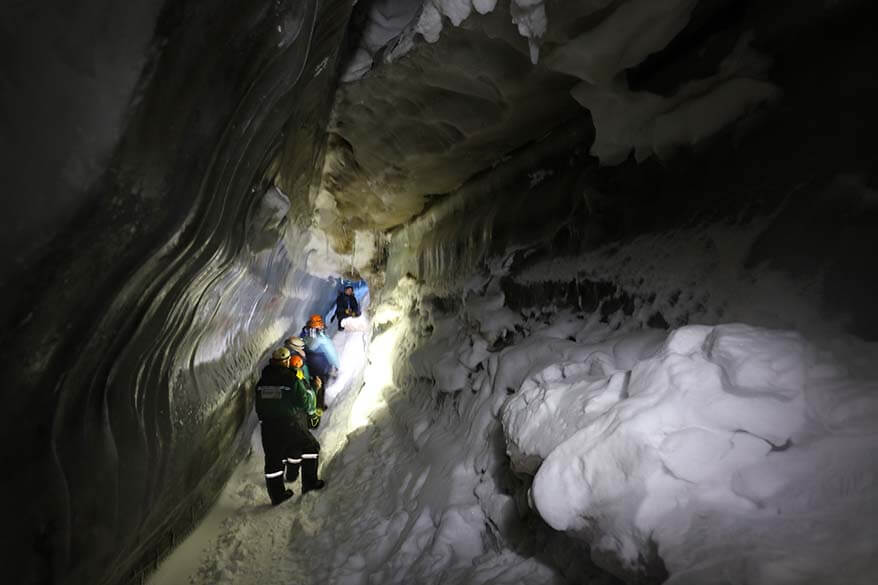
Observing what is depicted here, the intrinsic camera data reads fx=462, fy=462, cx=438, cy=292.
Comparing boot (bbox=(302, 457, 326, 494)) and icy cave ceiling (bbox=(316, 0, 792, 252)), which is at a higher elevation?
icy cave ceiling (bbox=(316, 0, 792, 252))

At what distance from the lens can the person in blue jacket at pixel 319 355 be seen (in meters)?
8.41

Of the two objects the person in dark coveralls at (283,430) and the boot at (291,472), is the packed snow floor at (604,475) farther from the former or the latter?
the boot at (291,472)

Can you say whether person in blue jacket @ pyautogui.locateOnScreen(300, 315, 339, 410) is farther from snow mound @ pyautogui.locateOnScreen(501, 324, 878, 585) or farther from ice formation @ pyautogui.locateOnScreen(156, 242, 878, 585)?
snow mound @ pyautogui.locateOnScreen(501, 324, 878, 585)

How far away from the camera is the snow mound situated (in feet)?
4.01

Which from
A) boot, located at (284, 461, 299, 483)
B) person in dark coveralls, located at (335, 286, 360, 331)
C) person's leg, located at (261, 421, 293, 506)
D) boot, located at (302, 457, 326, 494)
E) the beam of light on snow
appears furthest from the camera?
person in dark coveralls, located at (335, 286, 360, 331)

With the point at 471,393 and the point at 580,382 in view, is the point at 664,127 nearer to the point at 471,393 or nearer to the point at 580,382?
the point at 580,382

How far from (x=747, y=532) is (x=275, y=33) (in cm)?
280

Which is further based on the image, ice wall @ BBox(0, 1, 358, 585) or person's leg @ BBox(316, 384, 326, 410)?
person's leg @ BBox(316, 384, 326, 410)

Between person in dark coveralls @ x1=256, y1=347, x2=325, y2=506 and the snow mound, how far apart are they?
3.81 meters

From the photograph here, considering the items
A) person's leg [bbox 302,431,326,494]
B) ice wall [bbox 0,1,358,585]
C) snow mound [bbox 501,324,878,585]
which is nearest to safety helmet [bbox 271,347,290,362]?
person's leg [bbox 302,431,326,494]

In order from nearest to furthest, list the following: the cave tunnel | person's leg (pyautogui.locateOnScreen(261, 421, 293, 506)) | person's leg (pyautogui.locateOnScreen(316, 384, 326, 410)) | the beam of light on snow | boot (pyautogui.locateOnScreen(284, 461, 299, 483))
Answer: the cave tunnel < person's leg (pyautogui.locateOnScreen(261, 421, 293, 506)) < boot (pyautogui.locateOnScreen(284, 461, 299, 483)) < the beam of light on snow < person's leg (pyautogui.locateOnScreen(316, 384, 326, 410))

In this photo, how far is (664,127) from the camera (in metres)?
2.78

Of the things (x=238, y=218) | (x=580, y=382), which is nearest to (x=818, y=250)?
(x=580, y=382)

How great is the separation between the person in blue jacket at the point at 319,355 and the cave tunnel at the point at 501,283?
3.59 meters
